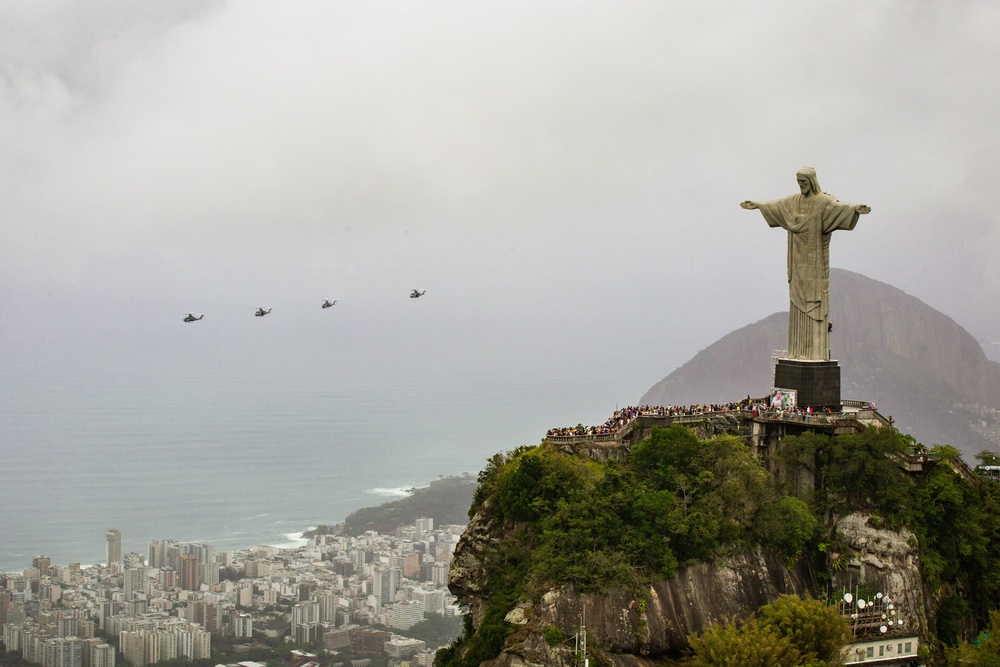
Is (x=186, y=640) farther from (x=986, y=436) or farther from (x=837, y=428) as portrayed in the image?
(x=986, y=436)

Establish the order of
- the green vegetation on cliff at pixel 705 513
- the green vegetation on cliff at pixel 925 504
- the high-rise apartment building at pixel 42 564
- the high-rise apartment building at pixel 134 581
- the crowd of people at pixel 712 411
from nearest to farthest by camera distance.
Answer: the green vegetation on cliff at pixel 705 513 → the green vegetation on cliff at pixel 925 504 → the crowd of people at pixel 712 411 → the high-rise apartment building at pixel 134 581 → the high-rise apartment building at pixel 42 564

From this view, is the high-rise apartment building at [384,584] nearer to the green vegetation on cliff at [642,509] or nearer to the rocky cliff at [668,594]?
the rocky cliff at [668,594]

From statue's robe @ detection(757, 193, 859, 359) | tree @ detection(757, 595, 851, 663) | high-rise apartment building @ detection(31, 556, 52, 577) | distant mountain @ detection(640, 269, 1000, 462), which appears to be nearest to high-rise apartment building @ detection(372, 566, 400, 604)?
high-rise apartment building @ detection(31, 556, 52, 577)

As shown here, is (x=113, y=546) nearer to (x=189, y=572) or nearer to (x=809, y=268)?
(x=189, y=572)

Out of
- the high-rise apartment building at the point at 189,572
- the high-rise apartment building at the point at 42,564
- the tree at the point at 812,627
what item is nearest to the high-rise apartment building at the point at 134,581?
the high-rise apartment building at the point at 189,572

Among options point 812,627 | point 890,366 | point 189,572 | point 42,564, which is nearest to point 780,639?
point 812,627

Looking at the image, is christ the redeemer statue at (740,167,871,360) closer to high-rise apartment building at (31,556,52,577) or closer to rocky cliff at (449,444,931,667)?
rocky cliff at (449,444,931,667)
